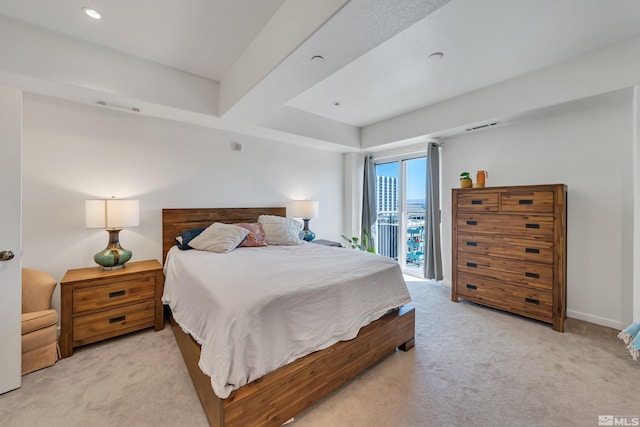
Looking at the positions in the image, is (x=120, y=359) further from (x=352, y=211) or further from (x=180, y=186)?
(x=352, y=211)

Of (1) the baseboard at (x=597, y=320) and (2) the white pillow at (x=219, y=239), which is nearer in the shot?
(1) the baseboard at (x=597, y=320)

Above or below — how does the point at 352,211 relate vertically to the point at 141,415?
above

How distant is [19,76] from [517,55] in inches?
169

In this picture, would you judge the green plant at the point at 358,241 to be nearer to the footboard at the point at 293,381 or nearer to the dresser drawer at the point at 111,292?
the footboard at the point at 293,381

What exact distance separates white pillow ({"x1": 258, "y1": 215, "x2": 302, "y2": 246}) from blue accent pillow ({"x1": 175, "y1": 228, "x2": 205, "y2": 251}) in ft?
2.71

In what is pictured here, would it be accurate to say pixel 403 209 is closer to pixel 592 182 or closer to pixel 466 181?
pixel 466 181

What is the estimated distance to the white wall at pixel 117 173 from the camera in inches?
94.7

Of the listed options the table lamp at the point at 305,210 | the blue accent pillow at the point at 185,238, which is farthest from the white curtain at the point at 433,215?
the blue accent pillow at the point at 185,238

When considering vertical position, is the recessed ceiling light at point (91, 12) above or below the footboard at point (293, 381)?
above

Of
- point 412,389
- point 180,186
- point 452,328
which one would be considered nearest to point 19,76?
point 180,186

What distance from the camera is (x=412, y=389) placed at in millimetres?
1799

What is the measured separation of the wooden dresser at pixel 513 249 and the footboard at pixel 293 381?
1767 millimetres

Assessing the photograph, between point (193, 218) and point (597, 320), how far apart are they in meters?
4.87

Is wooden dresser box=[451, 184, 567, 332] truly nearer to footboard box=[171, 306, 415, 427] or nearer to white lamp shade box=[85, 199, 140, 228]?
footboard box=[171, 306, 415, 427]
